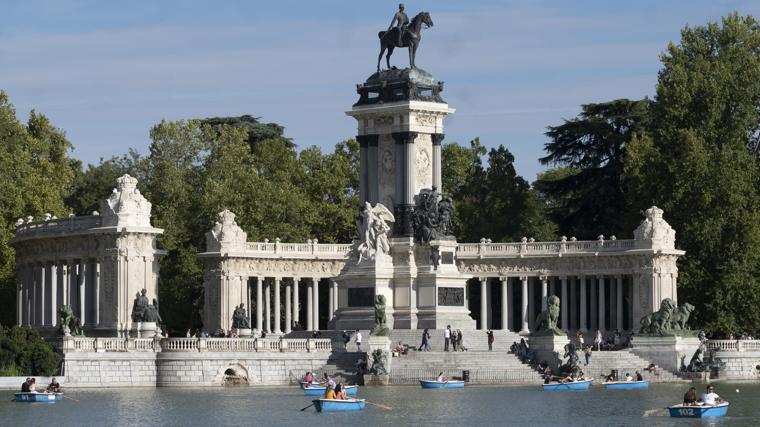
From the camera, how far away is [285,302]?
126312 mm

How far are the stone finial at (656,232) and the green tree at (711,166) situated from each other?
2.57m

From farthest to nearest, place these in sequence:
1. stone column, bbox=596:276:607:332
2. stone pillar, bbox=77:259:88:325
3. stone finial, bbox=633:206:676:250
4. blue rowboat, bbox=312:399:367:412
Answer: stone column, bbox=596:276:607:332 → stone finial, bbox=633:206:676:250 → stone pillar, bbox=77:259:88:325 → blue rowboat, bbox=312:399:367:412

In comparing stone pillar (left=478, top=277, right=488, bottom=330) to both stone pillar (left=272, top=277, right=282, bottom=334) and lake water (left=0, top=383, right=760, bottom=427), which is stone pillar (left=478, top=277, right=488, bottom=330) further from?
lake water (left=0, top=383, right=760, bottom=427)

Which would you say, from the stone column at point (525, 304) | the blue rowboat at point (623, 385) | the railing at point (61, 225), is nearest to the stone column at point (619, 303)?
the stone column at point (525, 304)

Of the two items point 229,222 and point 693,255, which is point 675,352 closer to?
point 693,255

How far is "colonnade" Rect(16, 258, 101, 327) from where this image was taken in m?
112

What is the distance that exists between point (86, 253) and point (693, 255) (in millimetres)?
31471

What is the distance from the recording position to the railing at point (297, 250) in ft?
387

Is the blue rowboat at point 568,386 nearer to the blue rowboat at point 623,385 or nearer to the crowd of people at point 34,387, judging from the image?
the blue rowboat at point 623,385

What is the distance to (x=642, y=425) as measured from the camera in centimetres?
7231

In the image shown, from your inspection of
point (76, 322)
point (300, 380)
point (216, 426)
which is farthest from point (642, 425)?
point (76, 322)

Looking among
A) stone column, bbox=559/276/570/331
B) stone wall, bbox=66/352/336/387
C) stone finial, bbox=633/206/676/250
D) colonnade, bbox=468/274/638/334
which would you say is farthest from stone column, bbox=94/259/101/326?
stone finial, bbox=633/206/676/250

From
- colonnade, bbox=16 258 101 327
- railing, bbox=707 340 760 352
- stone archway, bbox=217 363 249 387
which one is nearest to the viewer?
stone archway, bbox=217 363 249 387

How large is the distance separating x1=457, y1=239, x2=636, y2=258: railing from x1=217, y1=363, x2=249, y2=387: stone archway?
26.7 meters
